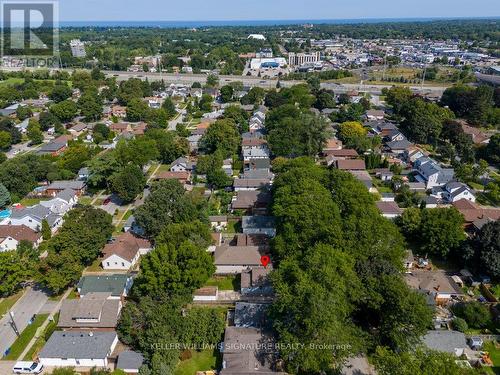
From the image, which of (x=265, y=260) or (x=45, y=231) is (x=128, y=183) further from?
(x=265, y=260)

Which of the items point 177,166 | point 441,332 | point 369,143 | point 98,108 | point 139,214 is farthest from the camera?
point 98,108

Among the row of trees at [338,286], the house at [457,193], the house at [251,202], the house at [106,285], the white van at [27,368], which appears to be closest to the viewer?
the row of trees at [338,286]

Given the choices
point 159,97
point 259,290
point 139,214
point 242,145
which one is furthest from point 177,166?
point 159,97

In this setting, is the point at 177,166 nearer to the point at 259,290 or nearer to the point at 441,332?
the point at 259,290

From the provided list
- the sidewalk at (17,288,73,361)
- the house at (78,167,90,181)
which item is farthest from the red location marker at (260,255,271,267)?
the house at (78,167,90,181)

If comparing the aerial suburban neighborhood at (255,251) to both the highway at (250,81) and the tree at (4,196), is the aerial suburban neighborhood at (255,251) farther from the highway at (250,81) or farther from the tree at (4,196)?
the highway at (250,81)

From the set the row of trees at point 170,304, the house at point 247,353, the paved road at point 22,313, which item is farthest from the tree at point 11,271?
the house at point 247,353
